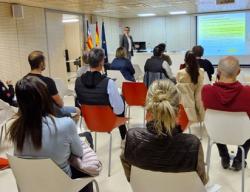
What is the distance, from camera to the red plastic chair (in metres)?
4.19

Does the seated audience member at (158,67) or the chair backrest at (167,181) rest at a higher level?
the seated audience member at (158,67)

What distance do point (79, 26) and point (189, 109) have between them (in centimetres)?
716

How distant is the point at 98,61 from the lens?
125 inches

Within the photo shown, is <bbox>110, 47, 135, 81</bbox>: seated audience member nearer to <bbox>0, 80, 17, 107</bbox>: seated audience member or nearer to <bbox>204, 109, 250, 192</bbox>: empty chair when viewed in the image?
<bbox>0, 80, 17, 107</bbox>: seated audience member

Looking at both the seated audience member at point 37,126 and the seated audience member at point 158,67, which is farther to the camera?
the seated audience member at point 158,67

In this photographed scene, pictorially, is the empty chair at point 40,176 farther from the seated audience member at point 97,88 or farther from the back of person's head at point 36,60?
the back of person's head at point 36,60

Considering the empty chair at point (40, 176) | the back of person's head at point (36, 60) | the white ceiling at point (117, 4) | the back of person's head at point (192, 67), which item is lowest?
the empty chair at point (40, 176)

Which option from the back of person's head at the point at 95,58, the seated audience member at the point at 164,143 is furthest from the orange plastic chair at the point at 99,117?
the seated audience member at the point at 164,143

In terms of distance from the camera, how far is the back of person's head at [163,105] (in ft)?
4.76

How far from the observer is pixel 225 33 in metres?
11.2

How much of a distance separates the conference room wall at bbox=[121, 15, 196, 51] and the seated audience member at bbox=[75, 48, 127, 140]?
924 cm

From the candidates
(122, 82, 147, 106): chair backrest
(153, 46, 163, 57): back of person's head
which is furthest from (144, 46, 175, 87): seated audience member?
(122, 82, 147, 106): chair backrest

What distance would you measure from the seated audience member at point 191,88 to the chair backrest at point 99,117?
1189 millimetres

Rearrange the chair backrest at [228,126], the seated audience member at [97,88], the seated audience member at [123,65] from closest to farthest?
the chair backrest at [228,126] → the seated audience member at [97,88] → the seated audience member at [123,65]
